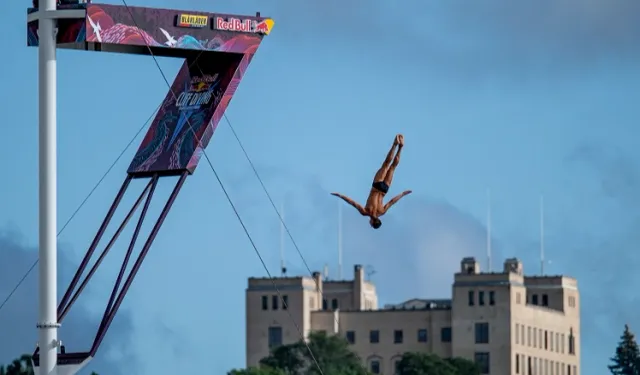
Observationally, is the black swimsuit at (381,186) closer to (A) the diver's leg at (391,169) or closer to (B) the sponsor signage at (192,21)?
(A) the diver's leg at (391,169)

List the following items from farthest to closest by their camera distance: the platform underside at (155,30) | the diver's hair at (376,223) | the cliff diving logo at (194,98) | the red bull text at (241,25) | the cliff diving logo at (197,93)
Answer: the cliff diving logo at (197,93) → the cliff diving logo at (194,98) → the red bull text at (241,25) → the diver's hair at (376,223) → the platform underside at (155,30)

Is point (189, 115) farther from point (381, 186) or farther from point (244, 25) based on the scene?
point (381, 186)

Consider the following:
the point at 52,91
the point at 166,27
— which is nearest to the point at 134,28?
the point at 166,27

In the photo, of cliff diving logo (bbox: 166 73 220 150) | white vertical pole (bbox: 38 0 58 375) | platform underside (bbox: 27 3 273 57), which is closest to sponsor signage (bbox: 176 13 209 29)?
platform underside (bbox: 27 3 273 57)

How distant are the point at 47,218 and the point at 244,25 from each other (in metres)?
8.69

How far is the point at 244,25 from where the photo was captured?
61906mm

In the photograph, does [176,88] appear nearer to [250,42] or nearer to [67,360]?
[250,42]

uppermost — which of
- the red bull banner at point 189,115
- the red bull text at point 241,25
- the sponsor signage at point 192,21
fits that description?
the red bull text at point 241,25

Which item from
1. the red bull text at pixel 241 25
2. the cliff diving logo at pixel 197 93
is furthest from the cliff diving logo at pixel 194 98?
the red bull text at pixel 241 25

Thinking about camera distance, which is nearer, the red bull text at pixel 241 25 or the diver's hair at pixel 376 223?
the diver's hair at pixel 376 223

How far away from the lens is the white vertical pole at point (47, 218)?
55.6 metres

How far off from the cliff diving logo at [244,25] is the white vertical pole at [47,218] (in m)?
6.35

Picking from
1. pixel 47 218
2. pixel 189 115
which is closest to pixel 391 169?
pixel 189 115

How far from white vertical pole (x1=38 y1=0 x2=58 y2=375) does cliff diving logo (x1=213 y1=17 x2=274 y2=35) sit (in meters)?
6.35
